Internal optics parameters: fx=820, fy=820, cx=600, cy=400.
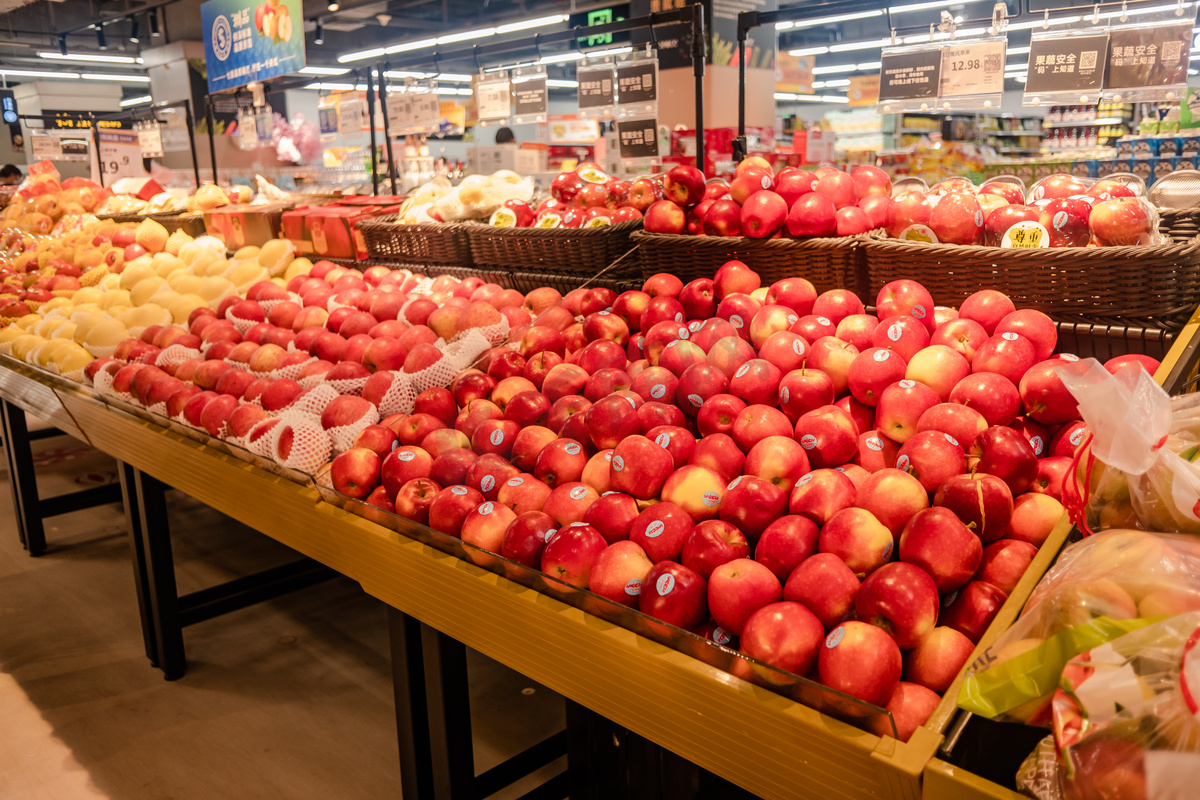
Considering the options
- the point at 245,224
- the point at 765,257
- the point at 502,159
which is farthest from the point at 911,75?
the point at 502,159

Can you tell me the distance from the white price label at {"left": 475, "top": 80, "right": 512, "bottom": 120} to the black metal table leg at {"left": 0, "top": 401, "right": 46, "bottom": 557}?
2.56 m

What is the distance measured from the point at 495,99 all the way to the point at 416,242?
4.02ft

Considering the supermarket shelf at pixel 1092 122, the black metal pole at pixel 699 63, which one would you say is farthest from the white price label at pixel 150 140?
the supermarket shelf at pixel 1092 122

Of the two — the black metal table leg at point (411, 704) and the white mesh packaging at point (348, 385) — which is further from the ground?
the white mesh packaging at point (348, 385)

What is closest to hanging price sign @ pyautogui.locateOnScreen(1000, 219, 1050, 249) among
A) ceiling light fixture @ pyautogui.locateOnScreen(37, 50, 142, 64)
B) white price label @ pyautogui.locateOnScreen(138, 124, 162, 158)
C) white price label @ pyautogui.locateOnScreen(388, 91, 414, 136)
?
white price label @ pyautogui.locateOnScreen(388, 91, 414, 136)

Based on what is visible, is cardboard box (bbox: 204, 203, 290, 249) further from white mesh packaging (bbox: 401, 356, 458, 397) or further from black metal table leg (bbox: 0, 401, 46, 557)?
white mesh packaging (bbox: 401, 356, 458, 397)

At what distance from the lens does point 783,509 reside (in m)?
1.33

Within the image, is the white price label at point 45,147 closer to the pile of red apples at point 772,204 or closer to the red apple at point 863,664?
the pile of red apples at point 772,204

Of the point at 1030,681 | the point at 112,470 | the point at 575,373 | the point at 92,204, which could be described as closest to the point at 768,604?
the point at 1030,681

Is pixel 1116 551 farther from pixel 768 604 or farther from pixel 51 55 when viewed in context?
pixel 51 55

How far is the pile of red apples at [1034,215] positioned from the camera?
166 centimetres

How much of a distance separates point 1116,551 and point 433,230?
2.74 metres

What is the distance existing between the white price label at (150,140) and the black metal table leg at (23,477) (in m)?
4.14

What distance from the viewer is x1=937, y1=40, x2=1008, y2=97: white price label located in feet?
8.56
